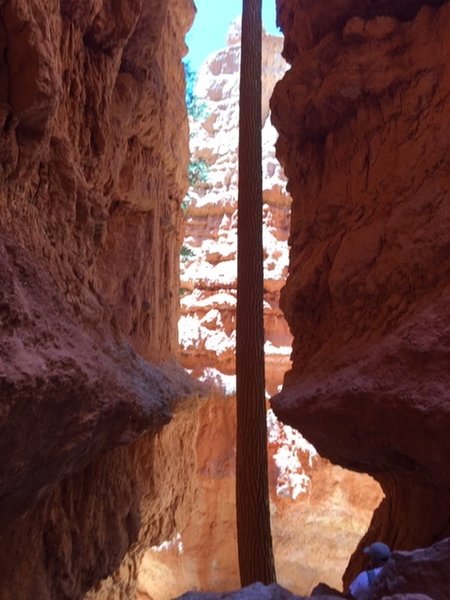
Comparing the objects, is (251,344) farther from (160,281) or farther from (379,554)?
(160,281)

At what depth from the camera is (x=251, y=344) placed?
5.48m

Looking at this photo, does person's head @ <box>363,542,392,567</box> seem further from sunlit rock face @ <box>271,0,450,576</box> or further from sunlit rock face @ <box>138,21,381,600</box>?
sunlit rock face @ <box>138,21,381,600</box>

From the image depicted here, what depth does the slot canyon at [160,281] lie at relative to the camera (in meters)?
2.75

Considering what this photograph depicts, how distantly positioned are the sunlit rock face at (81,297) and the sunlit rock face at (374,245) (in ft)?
4.83

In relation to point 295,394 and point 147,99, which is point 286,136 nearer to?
point 147,99

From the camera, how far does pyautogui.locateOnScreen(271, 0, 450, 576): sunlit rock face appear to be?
291 cm

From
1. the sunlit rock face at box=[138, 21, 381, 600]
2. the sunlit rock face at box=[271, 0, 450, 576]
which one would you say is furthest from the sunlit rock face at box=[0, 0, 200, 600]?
the sunlit rock face at box=[138, 21, 381, 600]

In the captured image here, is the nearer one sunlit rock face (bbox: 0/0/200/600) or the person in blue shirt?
sunlit rock face (bbox: 0/0/200/600)

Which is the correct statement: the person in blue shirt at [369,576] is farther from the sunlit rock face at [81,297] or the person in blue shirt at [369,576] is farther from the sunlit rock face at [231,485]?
the sunlit rock face at [231,485]

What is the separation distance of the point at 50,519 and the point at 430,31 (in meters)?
4.56

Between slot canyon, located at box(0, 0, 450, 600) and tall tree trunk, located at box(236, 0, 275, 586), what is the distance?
25.4 inches

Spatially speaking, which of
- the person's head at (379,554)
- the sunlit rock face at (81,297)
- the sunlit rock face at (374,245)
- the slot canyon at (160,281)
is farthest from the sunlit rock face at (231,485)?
the person's head at (379,554)

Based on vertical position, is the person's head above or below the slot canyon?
below

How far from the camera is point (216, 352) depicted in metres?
16.5
